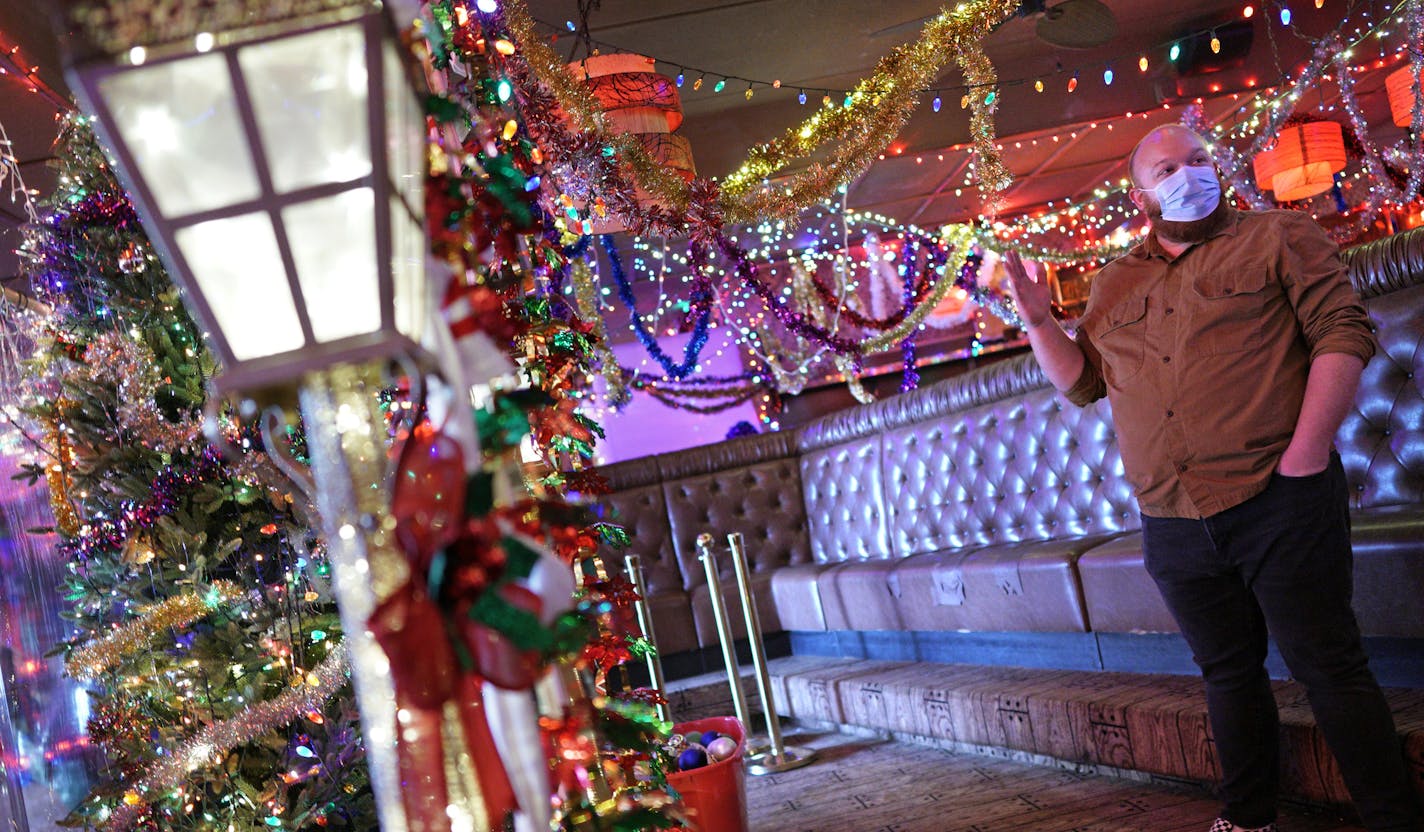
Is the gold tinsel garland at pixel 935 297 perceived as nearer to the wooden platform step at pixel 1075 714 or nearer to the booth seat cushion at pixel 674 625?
the booth seat cushion at pixel 674 625

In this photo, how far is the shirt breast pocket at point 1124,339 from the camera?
2.21 m

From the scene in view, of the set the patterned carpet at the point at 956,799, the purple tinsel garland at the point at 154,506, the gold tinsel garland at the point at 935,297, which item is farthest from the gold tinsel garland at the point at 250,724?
the gold tinsel garland at the point at 935,297

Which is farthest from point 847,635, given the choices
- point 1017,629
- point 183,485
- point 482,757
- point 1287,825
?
point 482,757

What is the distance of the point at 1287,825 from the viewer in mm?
2314

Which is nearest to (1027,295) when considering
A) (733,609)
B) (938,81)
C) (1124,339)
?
(1124,339)

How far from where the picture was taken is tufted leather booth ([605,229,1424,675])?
103 inches

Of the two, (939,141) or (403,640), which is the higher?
(939,141)

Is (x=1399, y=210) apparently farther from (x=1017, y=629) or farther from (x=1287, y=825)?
(x=1287, y=825)

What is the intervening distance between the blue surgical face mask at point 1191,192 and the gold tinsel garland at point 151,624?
233 cm

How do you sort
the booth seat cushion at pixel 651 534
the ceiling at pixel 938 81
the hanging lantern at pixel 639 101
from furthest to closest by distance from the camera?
the ceiling at pixel 938 81 → the booth seat cushion at pixel 651 534 → the hanging lantern at pixel 639 101

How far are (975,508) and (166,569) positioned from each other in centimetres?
288

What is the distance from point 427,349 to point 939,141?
316 inches

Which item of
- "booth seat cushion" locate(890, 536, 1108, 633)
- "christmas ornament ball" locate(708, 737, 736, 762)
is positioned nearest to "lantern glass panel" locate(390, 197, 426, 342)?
"christmas ornament ball" locate(708, 737, 736, 762)

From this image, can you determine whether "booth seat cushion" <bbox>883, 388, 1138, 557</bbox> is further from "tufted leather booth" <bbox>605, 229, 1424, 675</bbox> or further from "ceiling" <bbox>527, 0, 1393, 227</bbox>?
"ceiling" <bbox>527, 0, 1393, 227</bbox>
